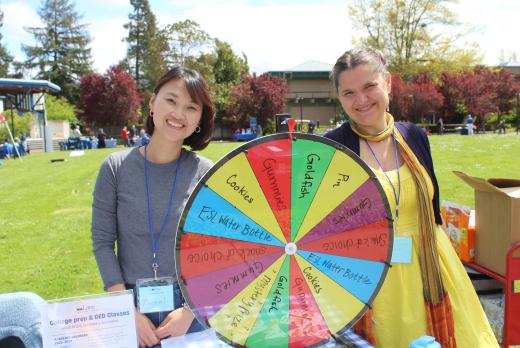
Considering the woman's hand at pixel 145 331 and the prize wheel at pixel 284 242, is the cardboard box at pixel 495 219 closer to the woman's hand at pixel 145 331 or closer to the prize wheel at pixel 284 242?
the prize wheel at pixel 284 242

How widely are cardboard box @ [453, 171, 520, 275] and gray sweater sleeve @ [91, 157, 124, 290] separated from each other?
84.2 inches

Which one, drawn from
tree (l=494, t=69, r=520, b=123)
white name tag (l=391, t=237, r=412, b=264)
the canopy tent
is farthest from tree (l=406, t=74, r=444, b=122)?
white name tag (l=391, t=237, r=412, b=264)

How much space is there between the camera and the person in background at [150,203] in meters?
1.83

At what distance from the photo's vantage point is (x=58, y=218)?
820 cm

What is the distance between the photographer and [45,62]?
5512 centimetres

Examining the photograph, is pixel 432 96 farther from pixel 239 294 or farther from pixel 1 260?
pixel 239 294

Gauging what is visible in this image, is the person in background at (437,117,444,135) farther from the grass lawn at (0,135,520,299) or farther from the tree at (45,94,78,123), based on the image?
the tree at (45,94,78,123)

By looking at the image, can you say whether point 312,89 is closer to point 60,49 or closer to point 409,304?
point 60,49

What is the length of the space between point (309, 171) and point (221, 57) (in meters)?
48.0

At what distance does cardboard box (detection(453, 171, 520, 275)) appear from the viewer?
2.72m

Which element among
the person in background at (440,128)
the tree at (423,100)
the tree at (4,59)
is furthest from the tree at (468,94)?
the tree at (4,59)

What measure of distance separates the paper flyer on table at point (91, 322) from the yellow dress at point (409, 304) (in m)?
1.09

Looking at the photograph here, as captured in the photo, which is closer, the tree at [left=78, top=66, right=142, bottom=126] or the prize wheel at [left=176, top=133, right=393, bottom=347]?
the prize wheel at [left=176, top=133, right=393, bottom=347]

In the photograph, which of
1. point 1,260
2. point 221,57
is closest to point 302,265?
point 1,260
